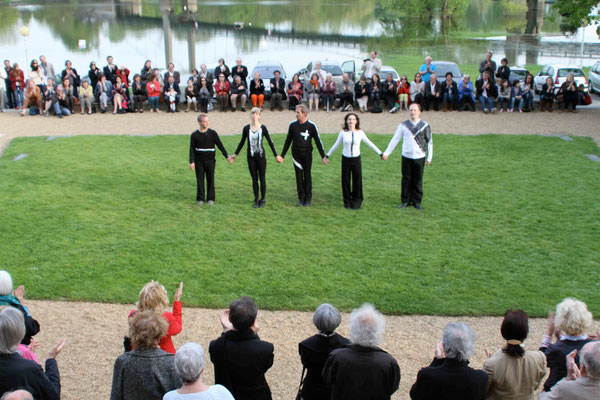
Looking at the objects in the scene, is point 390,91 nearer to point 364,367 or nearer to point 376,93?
point 376,93

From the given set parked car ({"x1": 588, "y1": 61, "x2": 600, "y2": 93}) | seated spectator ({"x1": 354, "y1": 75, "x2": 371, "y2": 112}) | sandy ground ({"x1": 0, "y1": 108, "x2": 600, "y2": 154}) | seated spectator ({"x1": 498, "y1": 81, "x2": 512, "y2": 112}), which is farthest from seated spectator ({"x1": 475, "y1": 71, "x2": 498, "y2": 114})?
parked car ({"x1": 588, "y1": 61, "x2": 600, "y2": 93})

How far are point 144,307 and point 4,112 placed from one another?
19.4 m

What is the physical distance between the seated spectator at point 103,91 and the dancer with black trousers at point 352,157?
490 inches

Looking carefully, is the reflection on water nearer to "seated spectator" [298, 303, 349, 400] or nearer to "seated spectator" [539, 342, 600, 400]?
"seated spectator" [298, 303, 349, 400]

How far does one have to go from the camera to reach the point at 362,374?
4715mm

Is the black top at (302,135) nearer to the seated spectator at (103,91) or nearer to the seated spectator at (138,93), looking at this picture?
the seated spectator at (138,93)

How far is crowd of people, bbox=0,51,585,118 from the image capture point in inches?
858

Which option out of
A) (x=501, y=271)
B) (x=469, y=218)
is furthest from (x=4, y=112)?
(x=501, y=271)

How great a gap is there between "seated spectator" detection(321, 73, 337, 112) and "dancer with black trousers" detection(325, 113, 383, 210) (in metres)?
9.92

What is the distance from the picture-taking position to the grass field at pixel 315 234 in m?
9.02

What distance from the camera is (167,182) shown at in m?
14.2

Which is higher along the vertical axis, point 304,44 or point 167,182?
point 304,44

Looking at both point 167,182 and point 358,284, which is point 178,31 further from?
point 358,284

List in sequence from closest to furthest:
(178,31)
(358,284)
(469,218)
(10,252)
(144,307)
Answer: (144,307) < (358,284) < (10,252) < (469,218) < (178,31)
